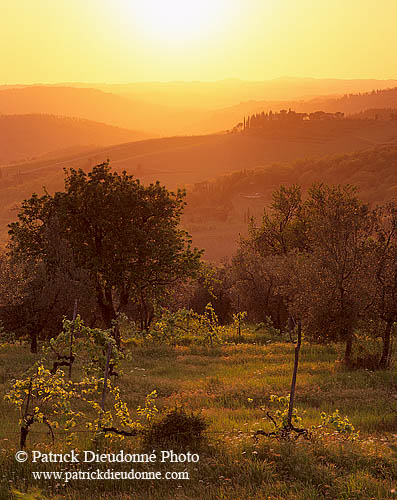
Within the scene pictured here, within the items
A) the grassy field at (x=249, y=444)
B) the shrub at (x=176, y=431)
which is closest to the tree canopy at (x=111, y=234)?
the grassy field at (x=249, y=444)

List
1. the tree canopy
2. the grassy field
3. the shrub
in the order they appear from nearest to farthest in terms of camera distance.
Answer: the grassy field → the shrub → the tree canopy

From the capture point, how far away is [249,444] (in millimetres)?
12188

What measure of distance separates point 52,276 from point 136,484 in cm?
1882

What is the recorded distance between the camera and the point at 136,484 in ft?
34.6

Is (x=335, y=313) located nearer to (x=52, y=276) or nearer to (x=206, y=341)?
(x=206, y=341)

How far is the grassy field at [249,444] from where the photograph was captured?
32.5ft

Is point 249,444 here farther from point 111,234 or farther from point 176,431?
point 111,234

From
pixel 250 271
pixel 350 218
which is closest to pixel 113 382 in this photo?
pixel 350 218

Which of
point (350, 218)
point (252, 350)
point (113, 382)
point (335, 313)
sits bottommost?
point (252, 350)

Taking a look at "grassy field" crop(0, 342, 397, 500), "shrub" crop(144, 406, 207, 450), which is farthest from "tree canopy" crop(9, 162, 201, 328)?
"shrub" crop(144, 406, 207, 450)

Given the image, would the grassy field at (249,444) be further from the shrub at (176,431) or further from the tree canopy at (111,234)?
the tree canopy at (111,234)

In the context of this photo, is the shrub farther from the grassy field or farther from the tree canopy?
the tree canopy

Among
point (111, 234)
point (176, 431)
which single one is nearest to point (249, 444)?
point (176, 431)

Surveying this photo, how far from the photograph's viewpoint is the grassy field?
390 inches
